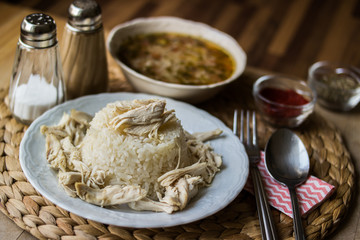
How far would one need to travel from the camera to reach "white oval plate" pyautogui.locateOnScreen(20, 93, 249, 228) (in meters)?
1.45

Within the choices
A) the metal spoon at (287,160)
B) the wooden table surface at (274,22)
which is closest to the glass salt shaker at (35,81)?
the metal spoon at (287,160)

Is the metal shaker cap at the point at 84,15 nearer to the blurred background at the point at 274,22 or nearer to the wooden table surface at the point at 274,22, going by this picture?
the wooden table surface at the point at 274,22

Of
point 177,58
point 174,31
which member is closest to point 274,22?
point 174,31

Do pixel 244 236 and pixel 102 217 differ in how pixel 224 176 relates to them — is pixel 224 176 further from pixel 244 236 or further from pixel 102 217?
pixel 102 217

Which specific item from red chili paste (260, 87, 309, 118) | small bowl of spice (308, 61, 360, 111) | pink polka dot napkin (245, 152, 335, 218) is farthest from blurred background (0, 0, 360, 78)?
pink polka dot napkin (245, 152, 335, 218)

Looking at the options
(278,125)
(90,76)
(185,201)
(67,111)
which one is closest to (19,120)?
(67,111)

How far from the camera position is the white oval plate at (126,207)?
1451 millimetres

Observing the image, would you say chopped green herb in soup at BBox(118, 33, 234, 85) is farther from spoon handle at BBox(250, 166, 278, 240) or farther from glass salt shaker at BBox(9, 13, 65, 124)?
spoon handle at BBox(250, 166, 278, 240)

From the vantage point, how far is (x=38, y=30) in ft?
5.78

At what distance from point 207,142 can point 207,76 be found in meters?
0.59

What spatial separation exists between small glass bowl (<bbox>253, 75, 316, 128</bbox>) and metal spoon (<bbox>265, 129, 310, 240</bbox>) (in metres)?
0.18

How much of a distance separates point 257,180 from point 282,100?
63 centimetres

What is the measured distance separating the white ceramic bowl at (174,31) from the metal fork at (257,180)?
22 centimetres

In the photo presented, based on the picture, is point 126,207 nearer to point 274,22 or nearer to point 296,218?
point 296,218
